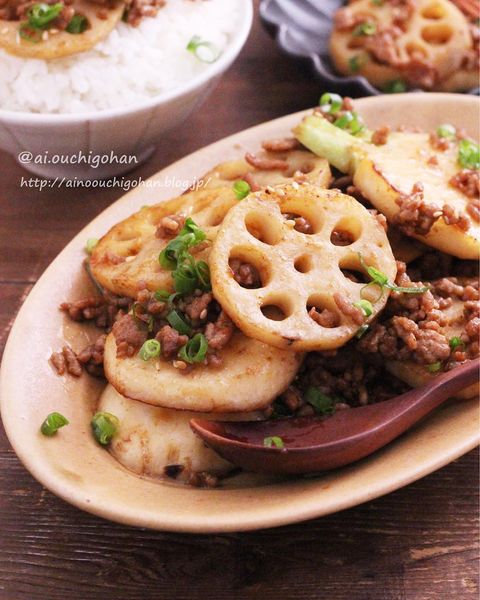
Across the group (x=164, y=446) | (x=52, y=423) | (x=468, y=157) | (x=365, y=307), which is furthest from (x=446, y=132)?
(x=52, y=423)

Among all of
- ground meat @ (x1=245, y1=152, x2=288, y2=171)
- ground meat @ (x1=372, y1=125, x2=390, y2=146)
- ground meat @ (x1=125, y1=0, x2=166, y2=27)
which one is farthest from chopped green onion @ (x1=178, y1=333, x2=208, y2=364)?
ground meat @ (x1=125, y1=0, x2=166, y2=27)

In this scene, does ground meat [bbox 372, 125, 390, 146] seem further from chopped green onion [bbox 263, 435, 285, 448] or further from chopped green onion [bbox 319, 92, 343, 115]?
chopped green onion [bbox 263, 435, 285, 448]

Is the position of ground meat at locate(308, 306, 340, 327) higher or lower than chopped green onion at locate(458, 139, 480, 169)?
lower

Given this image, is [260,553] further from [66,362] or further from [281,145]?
[281,145]

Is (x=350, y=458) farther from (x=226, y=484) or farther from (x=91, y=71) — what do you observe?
(x=91, y=71)

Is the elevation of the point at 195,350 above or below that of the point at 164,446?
above

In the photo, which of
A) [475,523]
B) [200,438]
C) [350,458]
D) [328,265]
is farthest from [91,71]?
[475,523]

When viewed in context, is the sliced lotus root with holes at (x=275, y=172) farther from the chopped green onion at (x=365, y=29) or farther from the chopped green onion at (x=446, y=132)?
the chopped green onion at (x=365, y=29)
